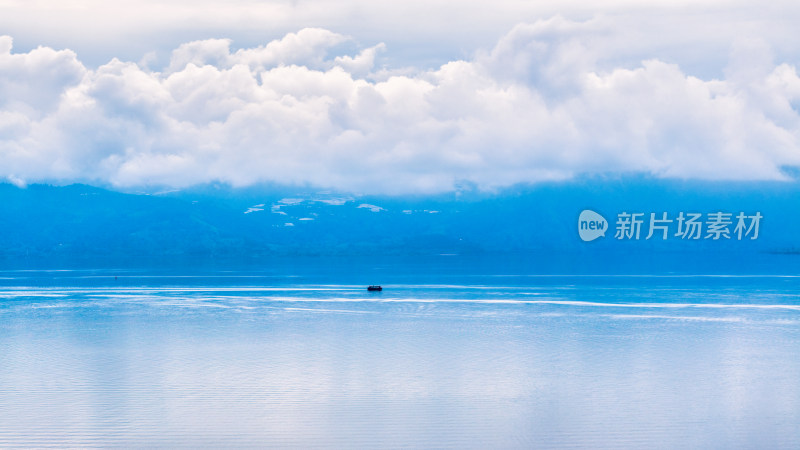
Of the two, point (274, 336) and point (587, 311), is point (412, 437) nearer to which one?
point (274, 336)

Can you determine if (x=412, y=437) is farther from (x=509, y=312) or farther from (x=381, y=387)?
(x=509, y=312)

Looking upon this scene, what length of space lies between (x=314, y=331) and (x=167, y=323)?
14.3 m

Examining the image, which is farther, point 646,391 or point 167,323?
point 167,323

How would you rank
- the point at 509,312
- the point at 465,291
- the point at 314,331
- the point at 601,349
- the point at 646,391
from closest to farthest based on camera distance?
1. the point at 646,391
2. the point at 601,349
3. the point at 314,331
4. the point at 509,312
5. the point at 465,291

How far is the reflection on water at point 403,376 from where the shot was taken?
2870 cm

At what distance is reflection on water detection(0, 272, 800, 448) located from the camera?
94.2ft

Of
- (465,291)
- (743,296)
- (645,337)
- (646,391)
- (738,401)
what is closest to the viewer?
(738,401)

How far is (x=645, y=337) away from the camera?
55.5 metres

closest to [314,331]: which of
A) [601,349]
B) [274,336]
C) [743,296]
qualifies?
[274,336]

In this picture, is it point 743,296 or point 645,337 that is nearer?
point 645,337

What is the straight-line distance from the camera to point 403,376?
133 ft

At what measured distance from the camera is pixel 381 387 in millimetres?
37219

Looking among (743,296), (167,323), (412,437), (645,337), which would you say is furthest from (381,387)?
(743,296)

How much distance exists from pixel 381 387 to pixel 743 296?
70.0 meters
